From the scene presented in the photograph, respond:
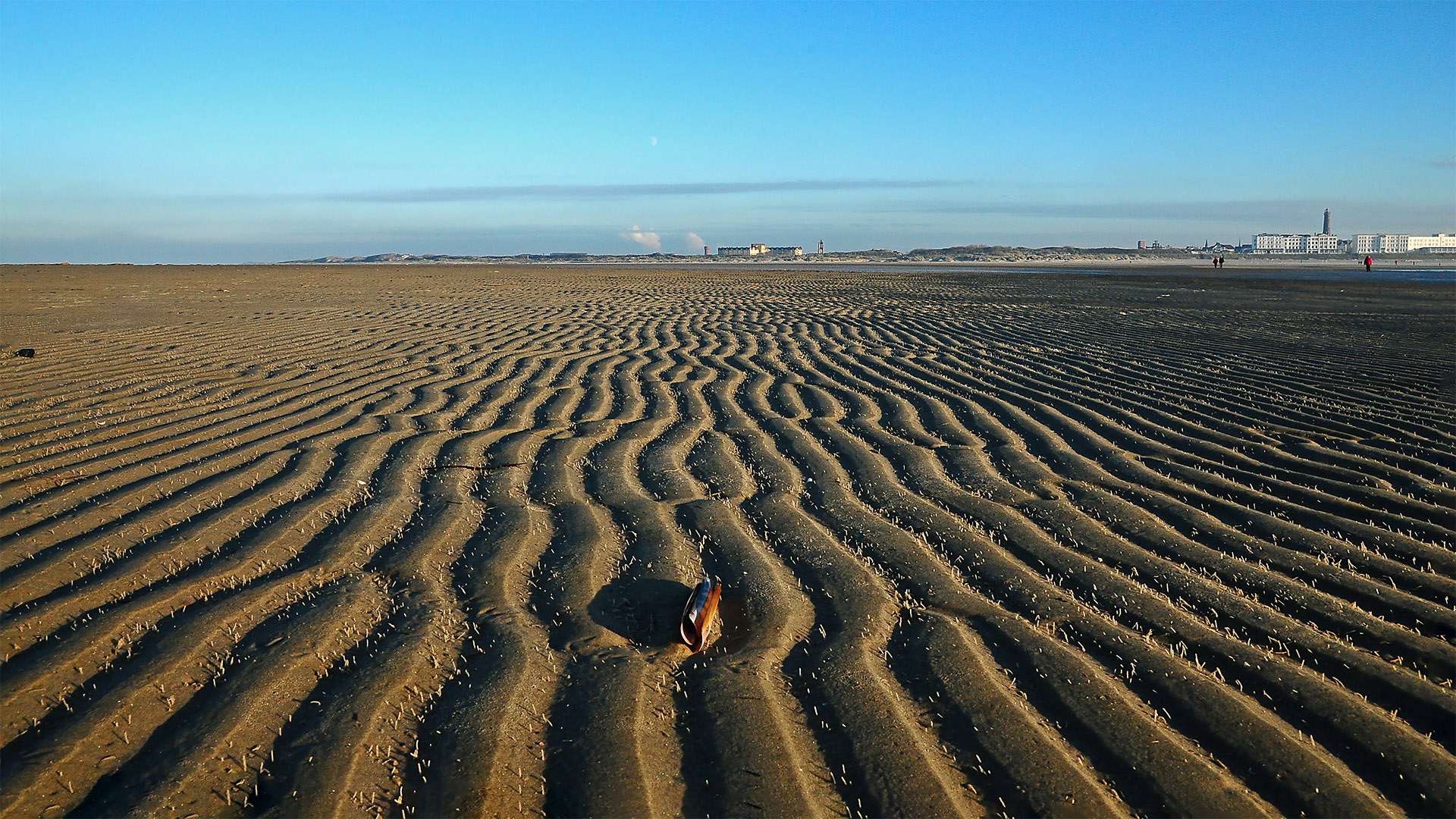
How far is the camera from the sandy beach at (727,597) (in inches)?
Result: 79.1

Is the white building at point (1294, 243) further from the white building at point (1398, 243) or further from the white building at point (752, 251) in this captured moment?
the white building at point (752, 251)

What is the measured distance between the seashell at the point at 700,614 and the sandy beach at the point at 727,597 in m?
0.05

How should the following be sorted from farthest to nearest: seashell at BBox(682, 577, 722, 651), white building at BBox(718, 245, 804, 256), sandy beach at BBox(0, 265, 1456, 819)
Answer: white building at BBox(718, 245, 804, 256) < seashell at BBox(682, 577, 722, 651) < sandy beach at BBox(0, 265, 1456, 819)

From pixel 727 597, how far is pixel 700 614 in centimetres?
29

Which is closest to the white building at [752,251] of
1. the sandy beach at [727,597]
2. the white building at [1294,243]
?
the white building at [1294,243]

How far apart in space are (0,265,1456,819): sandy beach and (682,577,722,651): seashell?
0.05 m

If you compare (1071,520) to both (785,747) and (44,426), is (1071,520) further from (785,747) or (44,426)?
(44,426)

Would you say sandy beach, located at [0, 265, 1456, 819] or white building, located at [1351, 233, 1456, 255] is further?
white building, located at [1351, 233, 1456, 255]

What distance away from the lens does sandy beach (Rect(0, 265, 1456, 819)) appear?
6.59 feet

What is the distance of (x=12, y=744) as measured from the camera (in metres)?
2.09

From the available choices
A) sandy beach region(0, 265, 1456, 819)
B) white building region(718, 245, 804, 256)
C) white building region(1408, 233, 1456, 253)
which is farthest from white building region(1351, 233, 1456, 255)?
sandy beach region(0, 265, 1456, 819)

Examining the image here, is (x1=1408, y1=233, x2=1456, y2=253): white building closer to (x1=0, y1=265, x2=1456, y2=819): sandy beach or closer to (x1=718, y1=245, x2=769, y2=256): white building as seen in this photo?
(x1=718, y1=245, x2=769, y2=256): white building

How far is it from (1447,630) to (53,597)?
404 cm

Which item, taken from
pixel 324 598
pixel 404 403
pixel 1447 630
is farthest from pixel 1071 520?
pixel 404 403
